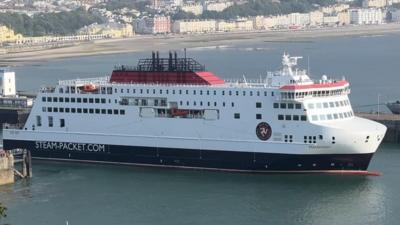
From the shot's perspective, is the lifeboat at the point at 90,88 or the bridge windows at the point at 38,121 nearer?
the lifeboat at the point at 90,88

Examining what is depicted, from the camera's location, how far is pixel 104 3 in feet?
635

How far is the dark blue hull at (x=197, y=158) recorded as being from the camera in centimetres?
3516

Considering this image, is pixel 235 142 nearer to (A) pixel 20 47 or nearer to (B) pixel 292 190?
(B) pixel 292 190

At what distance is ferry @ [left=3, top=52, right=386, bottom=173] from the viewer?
115ft

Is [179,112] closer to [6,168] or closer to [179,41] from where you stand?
[6,168]

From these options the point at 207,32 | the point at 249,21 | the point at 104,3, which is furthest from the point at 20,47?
the point at 104,3

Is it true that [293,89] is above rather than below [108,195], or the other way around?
above

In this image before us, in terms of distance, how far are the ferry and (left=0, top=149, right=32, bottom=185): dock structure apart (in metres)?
2.38

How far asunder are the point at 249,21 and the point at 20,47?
187ft

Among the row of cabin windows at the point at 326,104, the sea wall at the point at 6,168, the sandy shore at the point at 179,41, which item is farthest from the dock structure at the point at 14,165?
the sandy shore at the point at 179,41

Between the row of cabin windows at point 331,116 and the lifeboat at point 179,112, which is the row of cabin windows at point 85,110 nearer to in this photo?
the lifeboat at point 179,112

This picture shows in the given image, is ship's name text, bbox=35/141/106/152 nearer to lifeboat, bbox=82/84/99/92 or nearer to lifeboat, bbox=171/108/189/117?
lifeboat, bbox=82/84/99/92

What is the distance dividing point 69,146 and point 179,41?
91.7m

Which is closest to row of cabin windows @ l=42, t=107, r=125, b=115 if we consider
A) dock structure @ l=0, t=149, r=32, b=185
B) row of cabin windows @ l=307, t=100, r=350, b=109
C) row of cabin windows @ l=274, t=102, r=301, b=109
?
dock structure @ l=0, t=149, r=32, b=185
